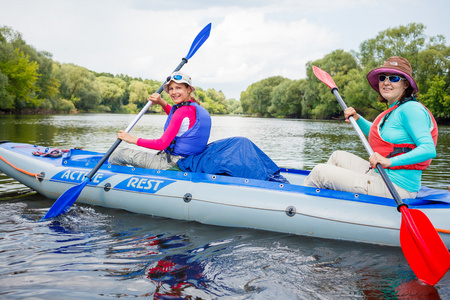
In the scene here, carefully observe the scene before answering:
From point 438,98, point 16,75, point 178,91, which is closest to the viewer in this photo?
point 178,91

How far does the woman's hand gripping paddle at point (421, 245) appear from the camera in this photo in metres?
3.01

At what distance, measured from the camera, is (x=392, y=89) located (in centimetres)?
352

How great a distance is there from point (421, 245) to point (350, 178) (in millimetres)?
898

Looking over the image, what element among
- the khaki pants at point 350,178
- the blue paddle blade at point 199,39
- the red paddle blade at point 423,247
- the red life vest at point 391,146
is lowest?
the red paddle blade at point 423,247

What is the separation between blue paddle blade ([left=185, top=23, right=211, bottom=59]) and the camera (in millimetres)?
6024

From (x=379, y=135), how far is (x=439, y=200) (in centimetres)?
89

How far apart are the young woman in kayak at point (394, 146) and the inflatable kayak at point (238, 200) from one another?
125mm

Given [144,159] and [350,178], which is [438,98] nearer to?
[350,178]

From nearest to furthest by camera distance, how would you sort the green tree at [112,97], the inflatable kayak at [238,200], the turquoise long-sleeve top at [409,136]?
the turquoise long-sleeve top at [409,136], the inflatable kayak at [238,200], the green tree at [112,97]

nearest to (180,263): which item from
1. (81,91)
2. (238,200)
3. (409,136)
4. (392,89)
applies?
(238,200)

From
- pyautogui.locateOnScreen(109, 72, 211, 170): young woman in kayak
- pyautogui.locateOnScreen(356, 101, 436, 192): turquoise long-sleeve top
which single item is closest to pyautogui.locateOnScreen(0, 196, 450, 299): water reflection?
pyautogui.locateOnScreen(356, 101, 436, 192): turquoise long-sleeve top

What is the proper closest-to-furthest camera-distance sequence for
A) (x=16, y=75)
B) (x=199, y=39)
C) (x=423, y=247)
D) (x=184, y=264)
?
(x=423, y=247) → (x=184, y=264) → (x=199, y=39) → (x=16, y=75)

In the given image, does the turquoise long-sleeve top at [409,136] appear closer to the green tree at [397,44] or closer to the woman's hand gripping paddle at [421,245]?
the woman's hand gripping paddle at [421,245]

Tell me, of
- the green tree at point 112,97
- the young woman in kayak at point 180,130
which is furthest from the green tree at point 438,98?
the green tree at point 112,97
